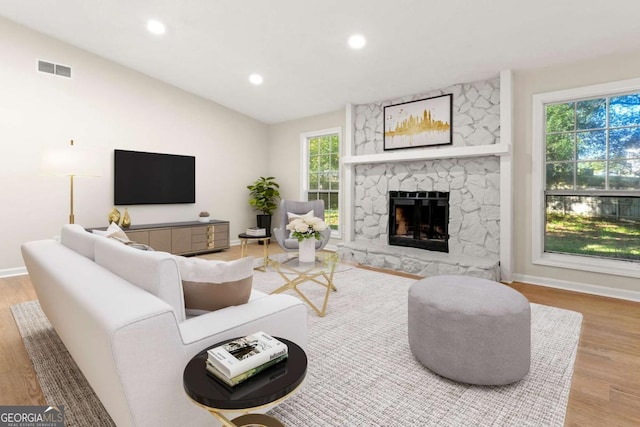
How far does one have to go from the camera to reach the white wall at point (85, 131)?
4.30 m

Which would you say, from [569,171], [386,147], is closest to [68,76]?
[386,147]

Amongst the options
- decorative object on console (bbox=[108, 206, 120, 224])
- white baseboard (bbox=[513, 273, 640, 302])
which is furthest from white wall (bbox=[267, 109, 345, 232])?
white baseboard (bbox=[513, 273, 640, 302])

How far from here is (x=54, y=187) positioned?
4.66 m

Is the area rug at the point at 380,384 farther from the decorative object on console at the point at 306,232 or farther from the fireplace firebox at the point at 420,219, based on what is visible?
the fireplace firebox at the point at 420,219

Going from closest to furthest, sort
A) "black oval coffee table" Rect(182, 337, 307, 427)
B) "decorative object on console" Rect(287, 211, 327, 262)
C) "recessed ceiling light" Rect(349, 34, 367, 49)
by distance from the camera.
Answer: "black oval coffee table" Rect(182, 337, 307, 427) < "decorative object on console" Rect(287, 211, 327, 262) < "recessed ceiling light" Rect(349, 34, 367, 49)

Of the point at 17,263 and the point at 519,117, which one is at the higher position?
the point at 519,117

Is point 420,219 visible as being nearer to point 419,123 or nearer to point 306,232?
point 419,123

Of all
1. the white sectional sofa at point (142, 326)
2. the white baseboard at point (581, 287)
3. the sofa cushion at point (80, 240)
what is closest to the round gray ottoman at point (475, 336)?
the white sectional sofa at point (142, 326)

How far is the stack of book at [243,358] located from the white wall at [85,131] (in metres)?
4.76

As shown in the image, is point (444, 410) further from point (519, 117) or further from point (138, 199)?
point (138, 199)

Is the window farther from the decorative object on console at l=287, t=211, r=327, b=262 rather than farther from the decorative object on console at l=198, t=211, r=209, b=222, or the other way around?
the decorative object on console at l=287, t=211, r=327, b=262

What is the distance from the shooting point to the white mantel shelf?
4.10 metres

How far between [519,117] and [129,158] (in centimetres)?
553

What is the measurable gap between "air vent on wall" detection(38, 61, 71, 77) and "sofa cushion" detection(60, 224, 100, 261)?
3.22 metres
